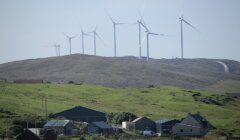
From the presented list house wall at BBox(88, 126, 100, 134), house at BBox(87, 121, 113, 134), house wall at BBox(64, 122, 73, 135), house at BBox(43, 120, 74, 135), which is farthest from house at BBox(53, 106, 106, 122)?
house wall at BBox(64, 122, 73, 135)

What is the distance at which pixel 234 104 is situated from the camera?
12912 cm

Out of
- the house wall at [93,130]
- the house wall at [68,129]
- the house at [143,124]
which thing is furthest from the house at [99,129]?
the house at [143,124]

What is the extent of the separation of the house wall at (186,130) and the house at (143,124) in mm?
4643

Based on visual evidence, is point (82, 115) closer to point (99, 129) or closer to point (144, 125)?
point (144, 125)

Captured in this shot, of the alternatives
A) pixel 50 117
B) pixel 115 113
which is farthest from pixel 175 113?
pixel 50 117

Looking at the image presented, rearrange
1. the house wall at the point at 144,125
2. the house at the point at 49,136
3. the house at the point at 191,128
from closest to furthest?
1. the house at the point at 49,136
2. the house at the point at 191,128
3. the house wall at the point at 144,125

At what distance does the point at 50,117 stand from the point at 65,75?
9127 centimetres

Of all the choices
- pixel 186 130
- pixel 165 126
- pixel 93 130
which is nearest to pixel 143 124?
pixel 165 126

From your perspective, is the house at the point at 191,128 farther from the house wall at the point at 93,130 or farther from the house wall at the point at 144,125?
the house wall at the point at 93,130

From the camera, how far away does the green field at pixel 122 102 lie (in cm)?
9762

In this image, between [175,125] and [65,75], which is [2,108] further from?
[65,75]

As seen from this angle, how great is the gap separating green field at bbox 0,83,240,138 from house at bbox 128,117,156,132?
29.5 feet

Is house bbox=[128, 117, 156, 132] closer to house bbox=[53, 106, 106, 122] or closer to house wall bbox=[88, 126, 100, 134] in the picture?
house bbox=[53, 106, 106, 122]

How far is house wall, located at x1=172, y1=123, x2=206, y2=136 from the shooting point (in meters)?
85.0
